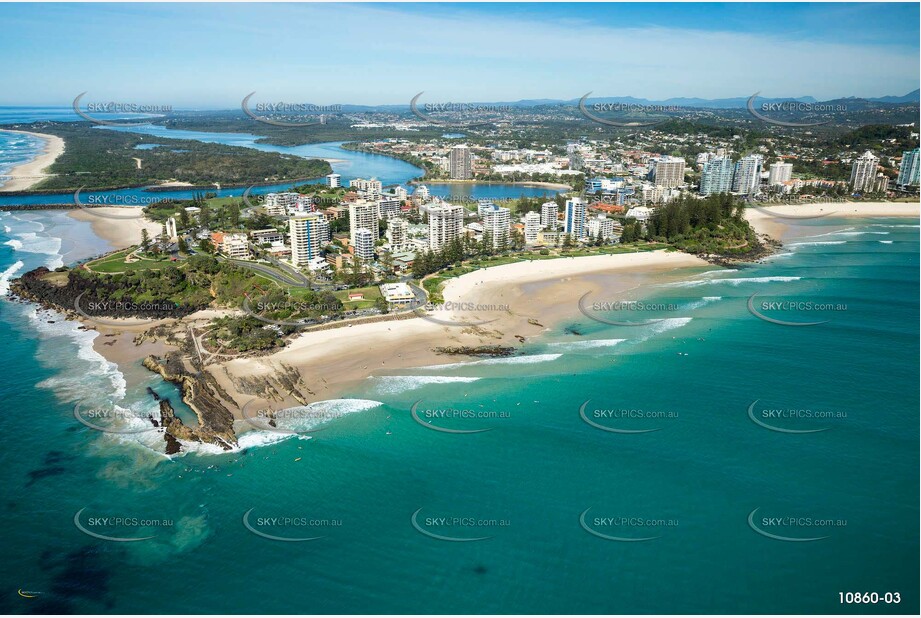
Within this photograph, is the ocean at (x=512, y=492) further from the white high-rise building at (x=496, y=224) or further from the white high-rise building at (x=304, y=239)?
the white high-rise building at (x=496, y=224)

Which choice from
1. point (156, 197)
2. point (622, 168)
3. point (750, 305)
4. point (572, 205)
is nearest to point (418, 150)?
point (622, 168)

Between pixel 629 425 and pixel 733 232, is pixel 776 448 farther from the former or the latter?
pixel 733 232

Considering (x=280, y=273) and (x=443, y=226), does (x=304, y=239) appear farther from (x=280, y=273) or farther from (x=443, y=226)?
(x=443, y=226)

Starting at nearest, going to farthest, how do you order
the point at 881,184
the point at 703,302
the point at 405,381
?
the point at 405,381
the point at 703,302
the point at 881,184

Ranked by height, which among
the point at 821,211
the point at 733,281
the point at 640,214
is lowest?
the point at 733,281

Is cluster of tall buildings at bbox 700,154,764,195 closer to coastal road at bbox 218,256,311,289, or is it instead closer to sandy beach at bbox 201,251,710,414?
sandy beach at bbox 201,251,710,414

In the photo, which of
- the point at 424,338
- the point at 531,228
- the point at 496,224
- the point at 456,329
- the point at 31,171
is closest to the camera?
the point at 424,338

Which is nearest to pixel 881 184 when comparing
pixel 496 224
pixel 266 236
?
pixel 496 224
